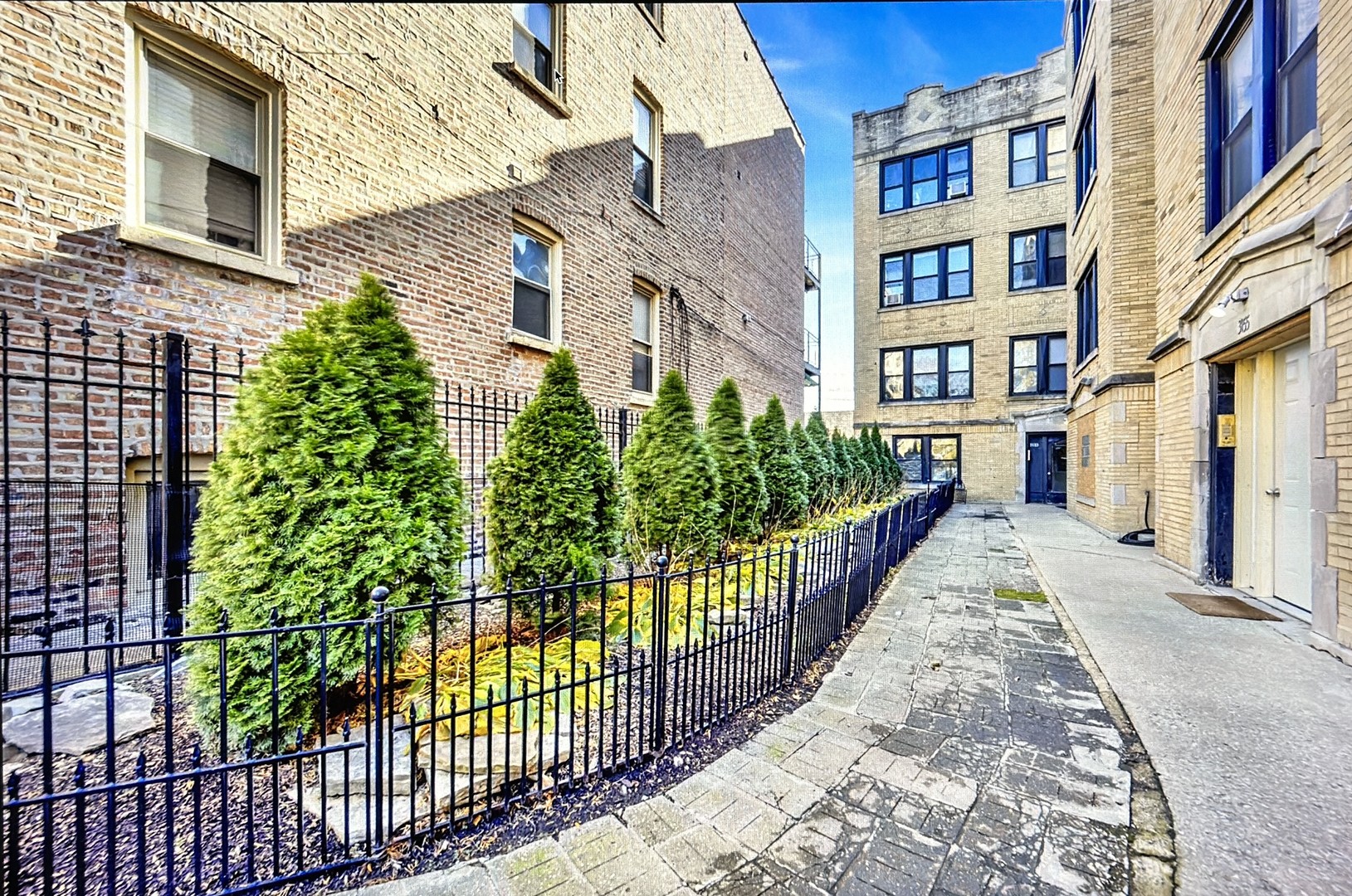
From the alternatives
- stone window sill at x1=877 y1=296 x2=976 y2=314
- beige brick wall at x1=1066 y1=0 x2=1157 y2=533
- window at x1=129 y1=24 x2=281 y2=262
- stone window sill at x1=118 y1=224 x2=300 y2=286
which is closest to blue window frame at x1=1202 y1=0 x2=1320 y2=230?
beige brick wall at x1=1066 y1=0 x2=1157 y2=533

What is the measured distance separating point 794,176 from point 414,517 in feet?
57.3

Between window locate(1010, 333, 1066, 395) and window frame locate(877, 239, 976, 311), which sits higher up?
window frame locate(877, 239, 976, 311)

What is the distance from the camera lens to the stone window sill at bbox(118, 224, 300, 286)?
418 centimetres

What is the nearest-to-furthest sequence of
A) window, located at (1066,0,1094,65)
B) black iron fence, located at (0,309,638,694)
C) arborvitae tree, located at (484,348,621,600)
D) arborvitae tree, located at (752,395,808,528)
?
black iron fence, located at (0,309,638,694), arborvitae tree, located at (484,348,621,600), arborvitae tree, located at (752,395,808,528), window, located at (1066,0,1094,65)

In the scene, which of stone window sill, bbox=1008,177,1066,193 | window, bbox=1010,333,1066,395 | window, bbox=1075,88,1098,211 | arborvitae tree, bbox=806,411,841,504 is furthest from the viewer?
window, bbox=1010,333,1066,395

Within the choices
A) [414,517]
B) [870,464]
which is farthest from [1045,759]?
[870,464]

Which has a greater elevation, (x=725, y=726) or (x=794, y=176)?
(x=794, y=176)

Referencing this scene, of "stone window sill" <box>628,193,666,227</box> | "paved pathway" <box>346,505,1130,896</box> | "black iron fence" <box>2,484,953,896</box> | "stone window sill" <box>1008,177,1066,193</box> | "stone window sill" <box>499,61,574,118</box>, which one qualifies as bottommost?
"paved pathway" <box>346,505,1130,896</box>

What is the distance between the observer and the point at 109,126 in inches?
162

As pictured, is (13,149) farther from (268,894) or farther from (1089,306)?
(1089,306)

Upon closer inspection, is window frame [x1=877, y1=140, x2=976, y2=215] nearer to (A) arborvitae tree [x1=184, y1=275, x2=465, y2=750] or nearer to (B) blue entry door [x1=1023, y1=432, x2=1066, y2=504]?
(B) blue entry door [x1=1023, y1=432, x2=1066, y2=504]

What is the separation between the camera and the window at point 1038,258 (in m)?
17.8

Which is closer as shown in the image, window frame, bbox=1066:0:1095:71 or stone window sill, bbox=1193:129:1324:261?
stone window sill, bbox=1193:129:1324:261

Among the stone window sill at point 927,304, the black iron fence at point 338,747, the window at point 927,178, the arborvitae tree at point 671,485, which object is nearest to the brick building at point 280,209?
the black iron fence at point 338,747
